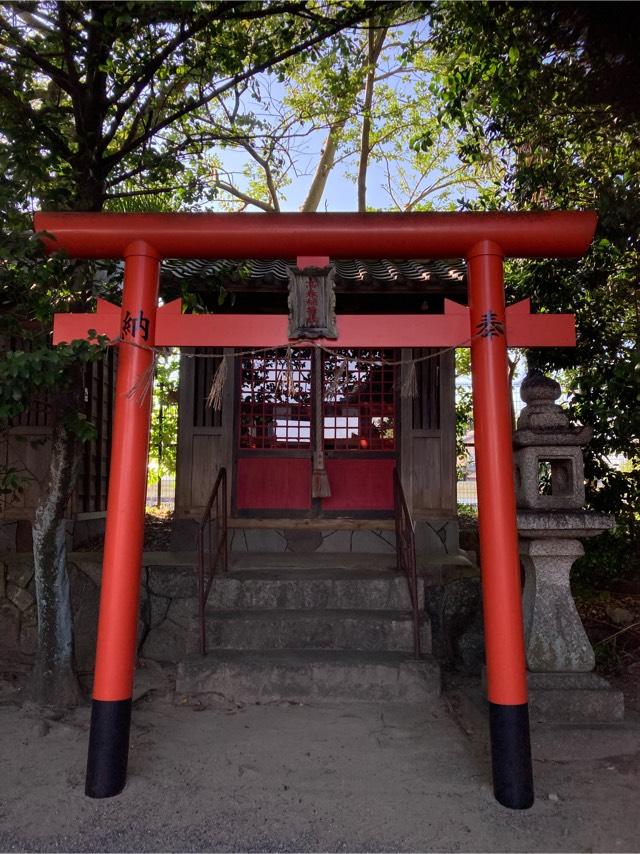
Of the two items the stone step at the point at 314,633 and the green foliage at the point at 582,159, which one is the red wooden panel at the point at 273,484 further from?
the green foliage at the point at 582,159

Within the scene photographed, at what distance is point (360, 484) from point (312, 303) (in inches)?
175

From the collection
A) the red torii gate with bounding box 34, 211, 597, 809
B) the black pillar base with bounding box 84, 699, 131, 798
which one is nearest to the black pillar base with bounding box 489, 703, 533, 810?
the red torii gate with bounding box 34, 211, 597, 809

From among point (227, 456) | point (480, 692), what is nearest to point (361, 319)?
point (480, 692)

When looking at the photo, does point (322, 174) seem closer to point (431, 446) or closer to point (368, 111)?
point (368, 111)

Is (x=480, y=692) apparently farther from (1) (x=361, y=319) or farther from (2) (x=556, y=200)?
(2) (x=556, y=200)

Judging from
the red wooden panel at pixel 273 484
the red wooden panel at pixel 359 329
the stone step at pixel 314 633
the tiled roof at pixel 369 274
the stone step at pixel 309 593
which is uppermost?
the tiled roof at pixel 369 274

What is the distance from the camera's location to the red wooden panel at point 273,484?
A: 780 cm

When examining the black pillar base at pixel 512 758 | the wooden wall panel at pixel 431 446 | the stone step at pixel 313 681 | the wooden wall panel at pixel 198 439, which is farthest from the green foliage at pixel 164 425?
the black pillar base at pixel 512 758

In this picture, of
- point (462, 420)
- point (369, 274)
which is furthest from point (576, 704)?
point (462, 420)

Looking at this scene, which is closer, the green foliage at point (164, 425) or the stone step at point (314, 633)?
the stone step at point (314, 633)

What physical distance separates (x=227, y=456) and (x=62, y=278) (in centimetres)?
355

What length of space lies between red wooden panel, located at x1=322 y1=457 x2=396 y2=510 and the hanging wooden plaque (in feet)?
14.1

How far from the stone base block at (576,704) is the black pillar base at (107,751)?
9.59ft

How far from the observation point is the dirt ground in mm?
2961
